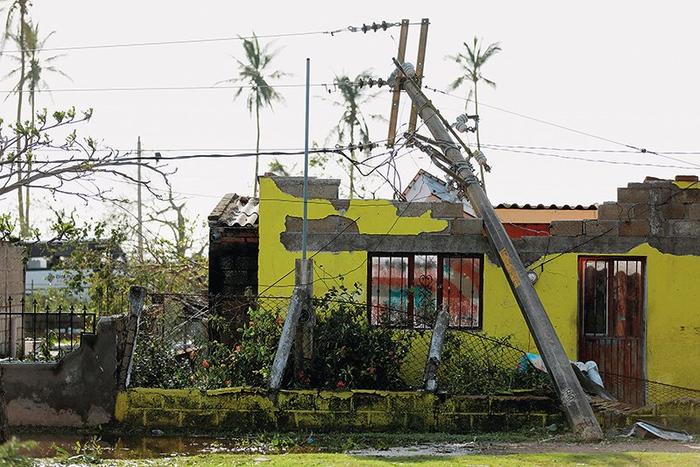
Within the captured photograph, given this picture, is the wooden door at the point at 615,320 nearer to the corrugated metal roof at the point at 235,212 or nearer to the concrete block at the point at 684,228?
the concrete block at the point at 684,228

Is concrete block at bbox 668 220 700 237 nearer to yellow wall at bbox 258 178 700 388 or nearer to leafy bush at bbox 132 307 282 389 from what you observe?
yellow wall at bbox 258 178 700 388

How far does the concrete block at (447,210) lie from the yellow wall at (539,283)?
12cm

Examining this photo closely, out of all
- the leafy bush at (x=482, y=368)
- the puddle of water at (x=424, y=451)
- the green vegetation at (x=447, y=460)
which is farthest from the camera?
the leafy bush at (x=482, y=368)

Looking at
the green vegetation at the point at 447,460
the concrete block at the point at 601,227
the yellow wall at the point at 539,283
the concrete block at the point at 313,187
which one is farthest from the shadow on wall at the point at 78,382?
the concrete block at the point at 601,227

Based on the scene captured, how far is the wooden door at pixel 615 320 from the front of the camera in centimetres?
1738

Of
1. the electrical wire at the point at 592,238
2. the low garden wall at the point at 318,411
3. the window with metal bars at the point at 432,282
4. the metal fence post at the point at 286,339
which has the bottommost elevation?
the low garden wall at the point at 318,411

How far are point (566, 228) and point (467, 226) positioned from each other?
1633 millimetres

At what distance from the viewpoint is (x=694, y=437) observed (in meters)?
14.2

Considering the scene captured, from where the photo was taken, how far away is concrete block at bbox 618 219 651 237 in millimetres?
17344

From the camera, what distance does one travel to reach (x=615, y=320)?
57.9ft

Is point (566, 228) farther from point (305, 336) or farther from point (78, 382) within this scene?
point (78, 382)

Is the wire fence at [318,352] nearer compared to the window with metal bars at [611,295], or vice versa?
the wire fence at [318,352]

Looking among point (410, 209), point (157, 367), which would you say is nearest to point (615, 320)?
point (410, 209)

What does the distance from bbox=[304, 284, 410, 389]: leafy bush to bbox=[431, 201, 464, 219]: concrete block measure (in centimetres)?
234
